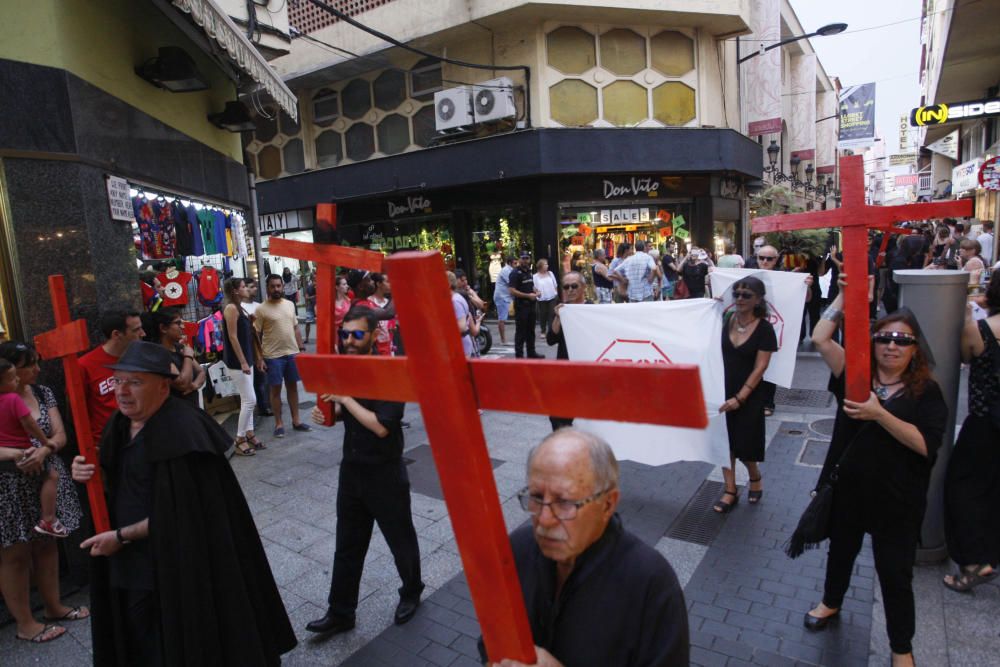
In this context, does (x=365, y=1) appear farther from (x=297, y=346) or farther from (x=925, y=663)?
(x=925, y=663)

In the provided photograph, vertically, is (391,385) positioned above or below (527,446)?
above

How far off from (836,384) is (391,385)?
9.55 feet

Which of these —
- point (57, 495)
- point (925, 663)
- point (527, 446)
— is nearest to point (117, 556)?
point (57, 495)

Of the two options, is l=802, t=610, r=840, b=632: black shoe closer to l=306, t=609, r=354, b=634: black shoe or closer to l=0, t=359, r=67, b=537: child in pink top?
l=306, t=609, r=354, b=634: black shoe

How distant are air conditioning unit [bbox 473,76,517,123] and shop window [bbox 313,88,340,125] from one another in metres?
5.11

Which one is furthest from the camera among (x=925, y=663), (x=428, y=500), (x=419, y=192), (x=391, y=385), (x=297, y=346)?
(x=419, y=192)

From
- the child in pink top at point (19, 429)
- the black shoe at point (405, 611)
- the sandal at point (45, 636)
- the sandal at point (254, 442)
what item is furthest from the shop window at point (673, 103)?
the sandal at point (45, 636)

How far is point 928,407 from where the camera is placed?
2.92 m

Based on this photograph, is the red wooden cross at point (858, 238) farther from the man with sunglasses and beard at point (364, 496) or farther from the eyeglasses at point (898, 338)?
the man with sunglasses and beard at point (364, 496)

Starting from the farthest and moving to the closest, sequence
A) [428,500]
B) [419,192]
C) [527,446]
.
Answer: [419,192], [527,446], [428,500]

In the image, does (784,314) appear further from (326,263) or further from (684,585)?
(326,263)

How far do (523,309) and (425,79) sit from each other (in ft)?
28.6

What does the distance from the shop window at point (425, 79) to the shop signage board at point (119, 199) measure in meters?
12.1

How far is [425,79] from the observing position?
53.7ft
